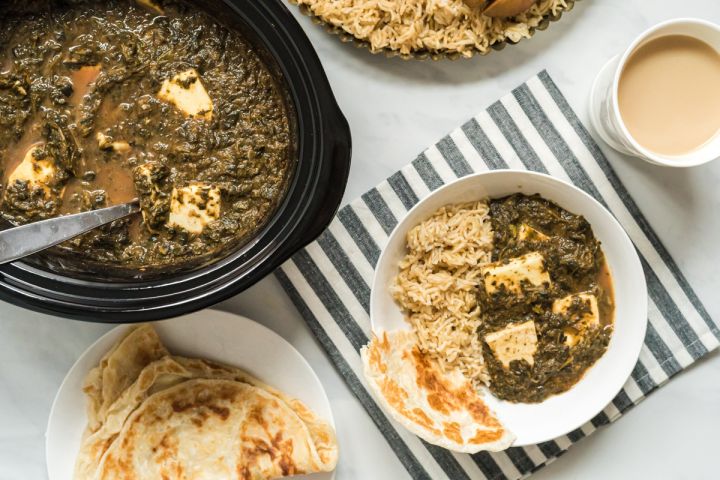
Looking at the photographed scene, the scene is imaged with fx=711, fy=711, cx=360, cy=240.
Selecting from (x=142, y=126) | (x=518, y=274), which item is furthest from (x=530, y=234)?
(x=142, y=126)

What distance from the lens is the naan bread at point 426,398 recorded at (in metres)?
2.39

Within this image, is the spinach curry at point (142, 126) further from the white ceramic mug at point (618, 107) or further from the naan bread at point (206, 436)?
the white ceramic mug at point (618, 107)

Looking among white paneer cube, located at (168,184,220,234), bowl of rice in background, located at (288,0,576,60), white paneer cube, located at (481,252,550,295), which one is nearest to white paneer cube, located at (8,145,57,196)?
white paneer cube, located at (168,184,220,234)

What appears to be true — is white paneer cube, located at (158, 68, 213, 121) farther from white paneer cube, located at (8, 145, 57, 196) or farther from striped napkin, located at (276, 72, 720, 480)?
striped napkin, located at (276, 72, 720, 480)

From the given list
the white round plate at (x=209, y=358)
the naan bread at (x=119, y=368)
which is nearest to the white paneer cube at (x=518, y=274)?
the white round plate at (x=209, y=358)

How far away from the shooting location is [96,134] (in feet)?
7.69

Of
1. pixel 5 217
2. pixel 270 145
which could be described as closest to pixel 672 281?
pixel 270 145

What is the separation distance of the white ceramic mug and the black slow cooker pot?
914mm

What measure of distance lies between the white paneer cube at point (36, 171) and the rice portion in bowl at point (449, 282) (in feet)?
3.98

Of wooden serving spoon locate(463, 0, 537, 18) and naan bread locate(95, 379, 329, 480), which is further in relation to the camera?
naan bread locate(95, 379, 329, 480)

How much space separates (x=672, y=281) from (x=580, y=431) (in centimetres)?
66

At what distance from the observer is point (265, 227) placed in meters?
2.32

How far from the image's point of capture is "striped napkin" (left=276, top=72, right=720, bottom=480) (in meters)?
2.62

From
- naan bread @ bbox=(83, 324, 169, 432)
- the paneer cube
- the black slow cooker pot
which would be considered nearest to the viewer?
the black slow cooker pot
